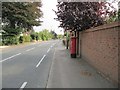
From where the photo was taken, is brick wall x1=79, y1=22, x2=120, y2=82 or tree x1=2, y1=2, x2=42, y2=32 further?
tree x1=2, y1=2, x2=42, y2=32

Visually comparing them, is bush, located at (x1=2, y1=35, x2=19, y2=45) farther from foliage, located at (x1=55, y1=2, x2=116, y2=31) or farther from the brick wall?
the brick wall

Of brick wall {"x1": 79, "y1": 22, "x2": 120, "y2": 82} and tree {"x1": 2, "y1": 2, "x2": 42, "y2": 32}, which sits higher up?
tree {"x1": 2, "y1": 2, "x2": 42, "y2": 32}

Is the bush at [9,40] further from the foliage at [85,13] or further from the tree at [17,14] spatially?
the foliage at [85,13]

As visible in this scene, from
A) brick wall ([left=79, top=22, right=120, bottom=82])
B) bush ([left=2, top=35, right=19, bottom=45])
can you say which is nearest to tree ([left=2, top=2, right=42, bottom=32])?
bush ([left=2, top=35, right=19, bottom=45])

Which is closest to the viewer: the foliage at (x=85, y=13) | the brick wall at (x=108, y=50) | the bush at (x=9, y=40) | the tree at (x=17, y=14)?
the brick wall at (x=108, y=50)

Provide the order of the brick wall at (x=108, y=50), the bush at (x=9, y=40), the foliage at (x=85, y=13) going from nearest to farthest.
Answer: the brick wall at (x=108, y=50)
the foliage at (x=85, y=13)
the bush at (x=9, y=40)

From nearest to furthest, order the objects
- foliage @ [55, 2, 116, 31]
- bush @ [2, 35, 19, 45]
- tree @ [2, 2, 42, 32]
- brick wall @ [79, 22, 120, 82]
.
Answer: brick wall @ [79, 22, 120, 82]
foliage @ [55, 2, 116, 31]
bush @ [2, 35, 19, 45]
tree @ [2, 2, 42, 32]

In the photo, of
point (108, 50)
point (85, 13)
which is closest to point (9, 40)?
point (85, 13)

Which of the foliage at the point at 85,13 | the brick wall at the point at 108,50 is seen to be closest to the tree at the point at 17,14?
the foliage at the point at 85,13

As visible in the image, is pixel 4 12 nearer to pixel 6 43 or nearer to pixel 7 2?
pixel 7 2

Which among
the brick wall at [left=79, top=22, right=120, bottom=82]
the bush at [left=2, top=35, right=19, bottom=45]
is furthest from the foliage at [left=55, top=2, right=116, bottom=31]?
the bush at [left=2, top=35, right=19, bottom=45]

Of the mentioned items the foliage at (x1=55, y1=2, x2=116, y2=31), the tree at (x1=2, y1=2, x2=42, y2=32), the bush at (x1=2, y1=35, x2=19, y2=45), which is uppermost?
the tree at (x1=2, y1=2, x2=42, y2=32)

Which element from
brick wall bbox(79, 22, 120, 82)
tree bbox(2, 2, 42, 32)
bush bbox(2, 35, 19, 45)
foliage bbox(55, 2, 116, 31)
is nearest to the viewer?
brick wall bbox(79, 22, 120, 82)

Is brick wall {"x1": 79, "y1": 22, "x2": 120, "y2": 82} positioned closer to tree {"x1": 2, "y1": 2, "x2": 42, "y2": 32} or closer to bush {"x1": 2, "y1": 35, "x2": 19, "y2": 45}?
bush {"x1": 2, "y1": 35, "x2": 19, "y2": 45}
